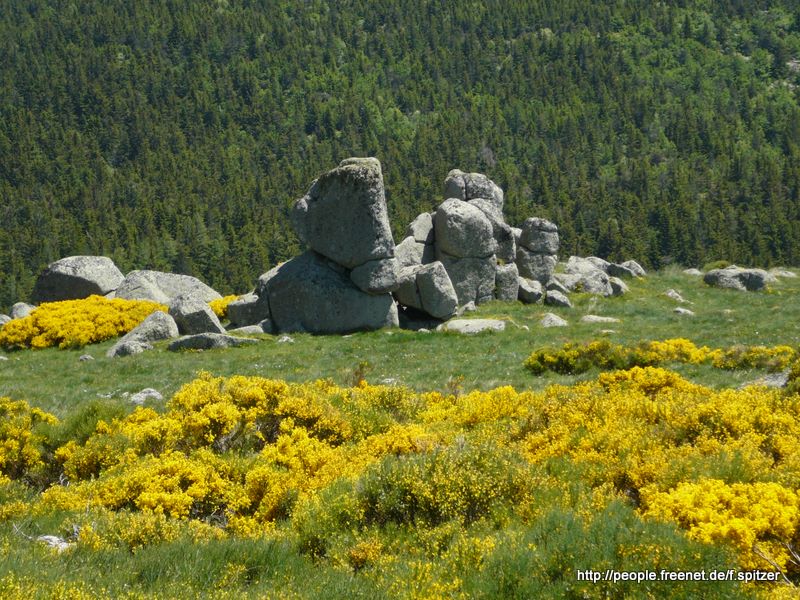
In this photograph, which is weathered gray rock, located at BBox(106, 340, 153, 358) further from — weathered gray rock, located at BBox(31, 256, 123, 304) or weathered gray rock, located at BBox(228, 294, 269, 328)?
weathered gray rock, located at BBox(31, 256, 123, 304)

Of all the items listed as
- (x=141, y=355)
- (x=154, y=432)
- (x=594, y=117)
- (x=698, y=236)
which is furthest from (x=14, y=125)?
(x=154, y=432)

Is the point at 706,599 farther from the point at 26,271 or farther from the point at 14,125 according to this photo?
the point at 14,125

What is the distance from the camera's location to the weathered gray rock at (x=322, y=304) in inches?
1328

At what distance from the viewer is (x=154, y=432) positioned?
1251 cm

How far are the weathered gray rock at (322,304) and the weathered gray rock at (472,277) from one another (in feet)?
19.3

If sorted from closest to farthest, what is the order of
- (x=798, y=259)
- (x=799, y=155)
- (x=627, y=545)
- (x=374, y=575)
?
(x=627, y=545) < (x=374, y=575) < (x=798, y=259) < (x=799, y=155)

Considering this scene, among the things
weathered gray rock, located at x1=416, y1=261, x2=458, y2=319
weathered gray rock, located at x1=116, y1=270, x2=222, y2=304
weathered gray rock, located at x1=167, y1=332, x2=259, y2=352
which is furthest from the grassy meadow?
weathered gray rock, located at x1=116, y1=270, x2=222, y2=304

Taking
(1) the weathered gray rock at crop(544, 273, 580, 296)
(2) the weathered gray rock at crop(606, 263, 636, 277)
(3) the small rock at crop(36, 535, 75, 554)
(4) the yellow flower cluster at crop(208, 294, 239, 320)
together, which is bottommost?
(2) the weathered gray rock at crop(606, 263, 636, 277)

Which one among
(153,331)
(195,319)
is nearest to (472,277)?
(195,319)

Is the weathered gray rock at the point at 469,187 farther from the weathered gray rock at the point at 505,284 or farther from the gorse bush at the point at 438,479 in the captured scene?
the gorse bush at the point at 438,479

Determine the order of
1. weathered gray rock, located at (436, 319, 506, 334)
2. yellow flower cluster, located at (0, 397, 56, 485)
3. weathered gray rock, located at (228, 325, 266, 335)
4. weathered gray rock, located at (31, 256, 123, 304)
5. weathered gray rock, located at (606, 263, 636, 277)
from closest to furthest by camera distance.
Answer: yellow flower cluster, located at (0, 397, 56, 485), weathered gray rock, located at (436, 319, 506, 334), weathered gray rock, located at (228, 325, 266, 335), weathered gray rock, located at (31, 256, 123, 304), weathered gray rock, located at (606, 263, 636, 277)

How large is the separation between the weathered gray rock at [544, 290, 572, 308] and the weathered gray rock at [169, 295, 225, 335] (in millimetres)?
19273

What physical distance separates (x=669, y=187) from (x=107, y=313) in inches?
5190

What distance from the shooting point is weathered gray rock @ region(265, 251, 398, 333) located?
33719 mm
